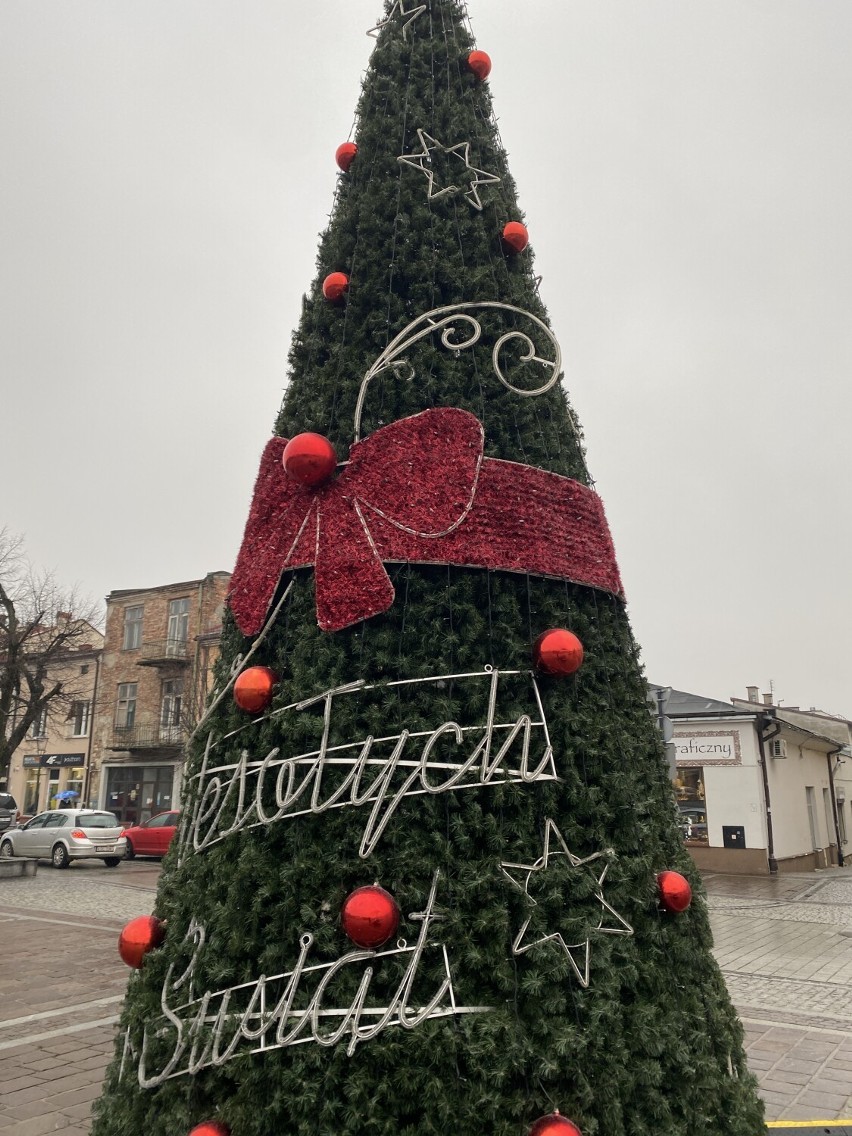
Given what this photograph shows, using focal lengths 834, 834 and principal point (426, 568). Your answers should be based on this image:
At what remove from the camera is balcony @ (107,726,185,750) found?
3033 centimetres

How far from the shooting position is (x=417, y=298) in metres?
3.32

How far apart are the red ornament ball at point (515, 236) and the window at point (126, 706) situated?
3198cm

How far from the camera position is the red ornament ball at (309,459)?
2.97m

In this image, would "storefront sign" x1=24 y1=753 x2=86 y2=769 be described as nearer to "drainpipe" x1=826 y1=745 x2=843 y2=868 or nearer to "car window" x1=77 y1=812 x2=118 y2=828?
"car window" x1=77 y1=812 x2=118 y2=828

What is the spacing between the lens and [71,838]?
63.4 feet

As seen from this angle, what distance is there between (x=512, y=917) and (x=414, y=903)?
31 cm

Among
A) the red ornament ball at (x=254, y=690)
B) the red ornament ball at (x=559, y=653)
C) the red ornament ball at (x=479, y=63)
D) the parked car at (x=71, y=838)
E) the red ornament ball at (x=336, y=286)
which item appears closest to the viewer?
the red ornament ball at (x=559, y=653)

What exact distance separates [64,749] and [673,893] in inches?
1447

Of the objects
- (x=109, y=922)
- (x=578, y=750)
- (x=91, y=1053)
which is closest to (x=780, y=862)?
(x=109, y=922)

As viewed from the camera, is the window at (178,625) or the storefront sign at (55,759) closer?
the window at (178,625)

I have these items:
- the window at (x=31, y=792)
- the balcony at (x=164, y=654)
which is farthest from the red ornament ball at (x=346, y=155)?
the window at (x=31, y=792)

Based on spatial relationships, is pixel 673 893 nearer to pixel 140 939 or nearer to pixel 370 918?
pixel 370 918

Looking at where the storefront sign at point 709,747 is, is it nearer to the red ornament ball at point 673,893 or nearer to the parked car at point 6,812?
the red ornament ball at point 673,893

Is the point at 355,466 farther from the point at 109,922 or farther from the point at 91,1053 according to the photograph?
the point at 109,922
